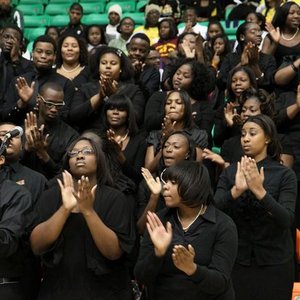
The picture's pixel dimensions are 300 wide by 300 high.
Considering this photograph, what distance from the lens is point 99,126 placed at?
5973 millimetres

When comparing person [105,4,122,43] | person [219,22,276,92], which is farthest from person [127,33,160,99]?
person [105,4,122,43]

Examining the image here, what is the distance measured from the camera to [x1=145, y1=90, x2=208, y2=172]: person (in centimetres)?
543

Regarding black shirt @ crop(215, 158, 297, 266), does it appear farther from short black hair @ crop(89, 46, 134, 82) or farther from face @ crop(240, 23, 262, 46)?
face @ crop(240, 23, 262, 46)

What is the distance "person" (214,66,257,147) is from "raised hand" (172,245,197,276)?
→ 246cm

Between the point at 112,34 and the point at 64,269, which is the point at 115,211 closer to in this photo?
the point at 64,269

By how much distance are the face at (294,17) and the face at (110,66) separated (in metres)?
1.70

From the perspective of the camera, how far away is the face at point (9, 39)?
7086 millimetres

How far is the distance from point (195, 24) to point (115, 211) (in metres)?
6.36

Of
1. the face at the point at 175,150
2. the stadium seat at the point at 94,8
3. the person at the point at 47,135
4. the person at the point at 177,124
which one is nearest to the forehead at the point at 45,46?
the person at the point at 47,135

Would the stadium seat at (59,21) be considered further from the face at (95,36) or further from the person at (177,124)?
the person at (177,124)

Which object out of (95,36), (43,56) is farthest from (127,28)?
(43,56)

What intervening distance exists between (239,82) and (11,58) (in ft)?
7.54

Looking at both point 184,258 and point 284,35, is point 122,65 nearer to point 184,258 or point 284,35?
point 284,35

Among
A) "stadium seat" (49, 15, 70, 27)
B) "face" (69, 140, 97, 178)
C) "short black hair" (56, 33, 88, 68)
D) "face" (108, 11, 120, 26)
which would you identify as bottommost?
"face" (69, 140, 97, 178)
